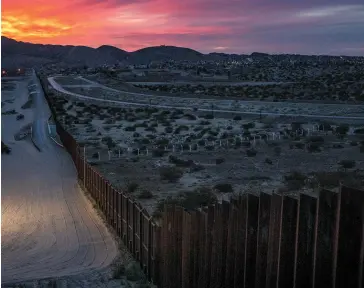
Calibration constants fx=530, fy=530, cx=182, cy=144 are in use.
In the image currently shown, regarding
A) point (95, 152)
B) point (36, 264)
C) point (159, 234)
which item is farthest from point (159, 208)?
point (95, 152)

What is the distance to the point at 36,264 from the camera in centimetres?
1229

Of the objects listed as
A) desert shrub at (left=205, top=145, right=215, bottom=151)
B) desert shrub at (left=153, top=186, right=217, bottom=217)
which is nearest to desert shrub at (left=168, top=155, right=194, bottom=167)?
desert shrub at (left=205, top=145, right=215, bottom=151)

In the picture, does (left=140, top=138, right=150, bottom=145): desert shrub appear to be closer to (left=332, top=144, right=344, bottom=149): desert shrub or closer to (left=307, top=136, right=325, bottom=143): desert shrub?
(left=307, top=136, right=325, bottom=143): desert shrub

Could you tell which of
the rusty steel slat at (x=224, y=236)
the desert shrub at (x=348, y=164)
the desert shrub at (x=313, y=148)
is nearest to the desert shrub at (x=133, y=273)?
the rusty steel slat at (x=224, y=236)

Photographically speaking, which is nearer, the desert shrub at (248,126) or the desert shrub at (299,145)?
the desert shrub at (299,145)

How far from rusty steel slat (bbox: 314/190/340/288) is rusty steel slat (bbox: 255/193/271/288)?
38.8 inches

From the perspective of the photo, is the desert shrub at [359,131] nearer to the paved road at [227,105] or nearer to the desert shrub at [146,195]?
the paved road at [227,105]

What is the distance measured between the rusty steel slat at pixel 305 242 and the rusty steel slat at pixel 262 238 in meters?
0.68

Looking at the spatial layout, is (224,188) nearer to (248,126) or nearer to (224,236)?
(224,236)

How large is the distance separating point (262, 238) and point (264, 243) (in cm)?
6

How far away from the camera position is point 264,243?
6375 millimetres

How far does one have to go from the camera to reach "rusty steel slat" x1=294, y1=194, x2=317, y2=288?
5.45m

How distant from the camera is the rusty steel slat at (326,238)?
509 centimetres

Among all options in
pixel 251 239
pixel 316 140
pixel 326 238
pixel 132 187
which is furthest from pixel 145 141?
pixel 326 238
